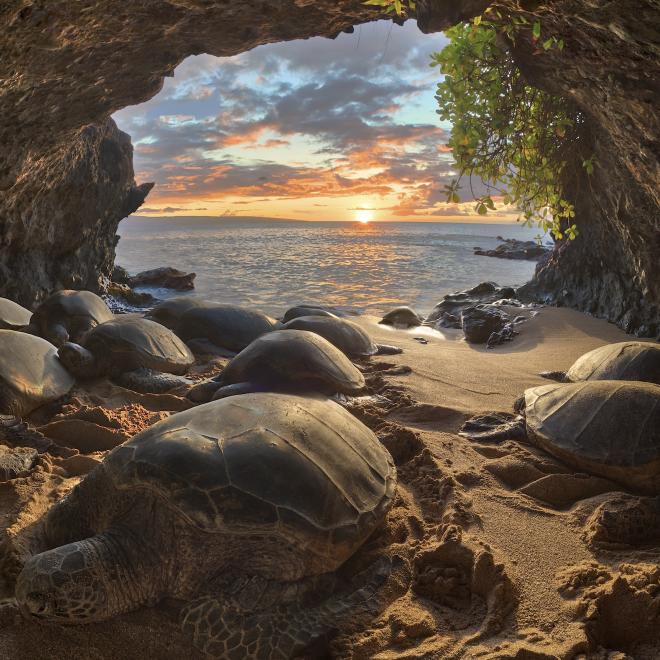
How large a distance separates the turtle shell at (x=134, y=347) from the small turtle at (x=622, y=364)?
3.94 m

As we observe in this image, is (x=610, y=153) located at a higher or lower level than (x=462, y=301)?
higher

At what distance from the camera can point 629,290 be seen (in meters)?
6.84

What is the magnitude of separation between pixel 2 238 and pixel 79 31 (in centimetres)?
432

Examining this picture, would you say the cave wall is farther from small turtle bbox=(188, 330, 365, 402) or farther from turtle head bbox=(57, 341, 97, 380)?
turtle head bbox=(57, 341, 97, 380)

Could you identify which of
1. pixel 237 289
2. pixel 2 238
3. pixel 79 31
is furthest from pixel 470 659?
pixel 237 289

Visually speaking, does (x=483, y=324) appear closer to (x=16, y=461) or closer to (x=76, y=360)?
(x=76, y=360)

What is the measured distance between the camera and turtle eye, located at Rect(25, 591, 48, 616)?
178cm

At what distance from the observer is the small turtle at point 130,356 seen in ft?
15.3

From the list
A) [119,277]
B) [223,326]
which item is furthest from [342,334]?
[119,277]

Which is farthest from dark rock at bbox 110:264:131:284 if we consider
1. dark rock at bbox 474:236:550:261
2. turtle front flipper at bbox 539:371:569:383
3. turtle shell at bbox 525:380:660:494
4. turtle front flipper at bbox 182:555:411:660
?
dark rock at bbox 474:236:550:261

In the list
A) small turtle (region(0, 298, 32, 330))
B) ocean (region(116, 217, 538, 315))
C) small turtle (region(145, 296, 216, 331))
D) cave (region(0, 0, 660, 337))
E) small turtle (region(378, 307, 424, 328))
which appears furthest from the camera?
ocean (region(116, 217, 538, 315))

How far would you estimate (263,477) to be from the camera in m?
2.15

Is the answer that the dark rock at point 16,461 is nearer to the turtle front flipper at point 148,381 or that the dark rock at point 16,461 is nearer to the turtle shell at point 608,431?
the turtle front flipper at point 148,381

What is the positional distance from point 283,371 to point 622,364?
9.10 ft
